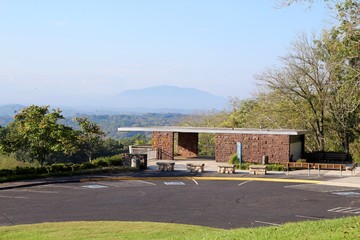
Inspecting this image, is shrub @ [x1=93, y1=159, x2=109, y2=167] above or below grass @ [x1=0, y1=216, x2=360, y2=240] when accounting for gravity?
above

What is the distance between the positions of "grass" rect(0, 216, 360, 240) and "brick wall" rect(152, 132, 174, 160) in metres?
22.8

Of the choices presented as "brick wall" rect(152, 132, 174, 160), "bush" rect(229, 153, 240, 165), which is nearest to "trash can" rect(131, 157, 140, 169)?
"brick wall" rect(152, 132, 174, 160)

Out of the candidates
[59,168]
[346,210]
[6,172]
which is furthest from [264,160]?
[6,172]

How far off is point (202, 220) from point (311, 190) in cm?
976

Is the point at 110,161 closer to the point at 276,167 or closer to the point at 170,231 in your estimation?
the point at 276,167

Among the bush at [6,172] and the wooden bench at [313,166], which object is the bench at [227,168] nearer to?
the wooden bench at [313,166]

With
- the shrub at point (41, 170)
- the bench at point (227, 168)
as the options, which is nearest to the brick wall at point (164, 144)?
the bench at point (227, 168)

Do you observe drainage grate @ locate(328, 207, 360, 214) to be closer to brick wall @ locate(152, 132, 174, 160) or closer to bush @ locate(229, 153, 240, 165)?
bush @ locate(229, 153, 240, 165)

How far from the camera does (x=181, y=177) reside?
98.1 ft

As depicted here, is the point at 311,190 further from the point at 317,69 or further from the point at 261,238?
the point at 317,69

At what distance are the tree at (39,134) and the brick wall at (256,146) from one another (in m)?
10.3

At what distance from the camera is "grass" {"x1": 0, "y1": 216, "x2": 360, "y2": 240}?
11398mm

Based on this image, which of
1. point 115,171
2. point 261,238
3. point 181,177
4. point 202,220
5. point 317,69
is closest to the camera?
point 261,238

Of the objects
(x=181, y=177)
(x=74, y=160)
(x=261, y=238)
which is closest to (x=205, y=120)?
(x=74, y=160)
